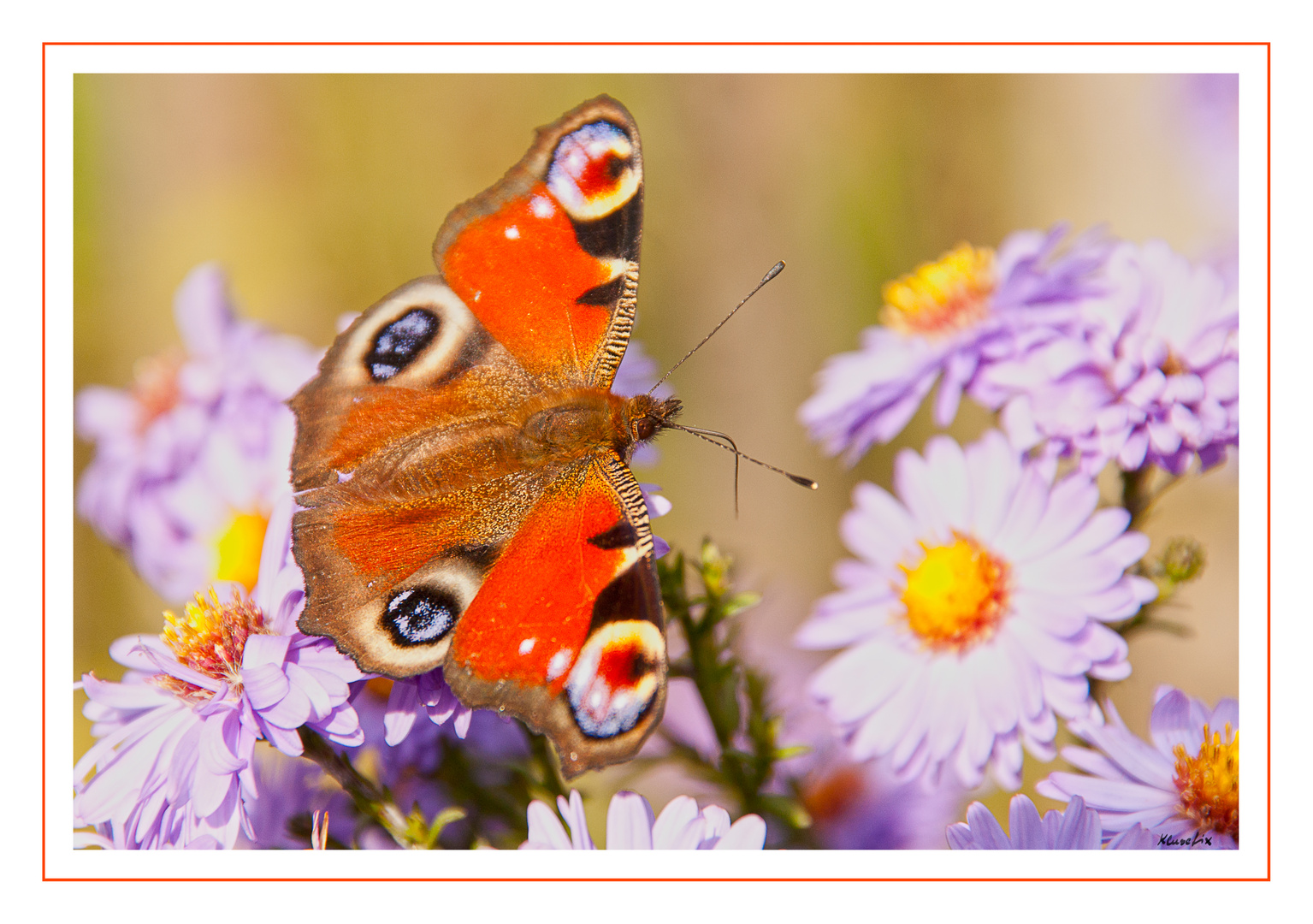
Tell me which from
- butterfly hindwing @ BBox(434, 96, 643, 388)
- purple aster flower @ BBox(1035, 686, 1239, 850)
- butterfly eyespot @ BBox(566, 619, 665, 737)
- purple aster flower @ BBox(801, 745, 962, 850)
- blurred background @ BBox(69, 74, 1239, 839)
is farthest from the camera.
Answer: blurred background @ BBox(69, 74, 1239, 839)

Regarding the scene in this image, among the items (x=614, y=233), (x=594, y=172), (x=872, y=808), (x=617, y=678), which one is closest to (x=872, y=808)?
(x=872, y=808)

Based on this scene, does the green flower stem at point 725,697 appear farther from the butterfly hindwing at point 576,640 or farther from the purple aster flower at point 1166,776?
the purple aster flower at point 1166,776

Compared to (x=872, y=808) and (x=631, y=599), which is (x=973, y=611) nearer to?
(x=872, y=808)

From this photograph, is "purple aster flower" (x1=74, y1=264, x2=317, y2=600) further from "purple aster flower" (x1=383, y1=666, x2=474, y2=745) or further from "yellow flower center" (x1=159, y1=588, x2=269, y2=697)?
"purple aster flower" (x1=383, y1=666, x2=474, y2=745)

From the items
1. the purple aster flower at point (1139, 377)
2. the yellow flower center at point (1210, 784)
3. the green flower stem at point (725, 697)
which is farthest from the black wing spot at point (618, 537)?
the yellow flower center at point (1210, 784)

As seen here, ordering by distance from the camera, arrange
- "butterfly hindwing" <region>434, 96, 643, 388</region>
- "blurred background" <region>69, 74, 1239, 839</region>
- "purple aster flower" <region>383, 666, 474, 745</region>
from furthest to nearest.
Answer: "blurred background" <region>69, 74, 1239, 839</region> < "butterfly hindwing" <region>434, 96, 643, 388</region> < "purple aster flower" <region>383, 666, 474, 745</region>

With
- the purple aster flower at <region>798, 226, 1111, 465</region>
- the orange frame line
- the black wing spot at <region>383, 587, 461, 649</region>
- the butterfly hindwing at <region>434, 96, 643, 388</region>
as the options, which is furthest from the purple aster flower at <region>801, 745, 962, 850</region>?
the butterfly hindwing at <region>434, 96, 643, 388</region>
